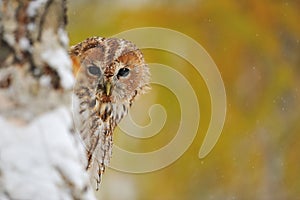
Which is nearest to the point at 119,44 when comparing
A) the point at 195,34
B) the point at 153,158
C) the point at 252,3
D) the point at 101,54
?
the point at 101,54

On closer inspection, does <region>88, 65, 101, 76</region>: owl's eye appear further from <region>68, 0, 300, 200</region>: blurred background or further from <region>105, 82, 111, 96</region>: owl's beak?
<region>68, 0, 300, 200</region>: blurred background

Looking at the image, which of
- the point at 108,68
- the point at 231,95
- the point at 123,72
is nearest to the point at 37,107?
the point at 108,68

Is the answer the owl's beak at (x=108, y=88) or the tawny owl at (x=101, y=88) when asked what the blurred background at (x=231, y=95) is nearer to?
the tawny owl at (x=101, y=88)

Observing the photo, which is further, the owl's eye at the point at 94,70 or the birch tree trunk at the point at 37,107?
the owl's eye at the point at 94,70

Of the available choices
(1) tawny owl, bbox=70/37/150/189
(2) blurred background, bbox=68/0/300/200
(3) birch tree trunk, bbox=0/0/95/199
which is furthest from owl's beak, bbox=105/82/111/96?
(2) blurred background, bbox=68/0/300/200

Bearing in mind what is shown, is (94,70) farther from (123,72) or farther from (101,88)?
(123,72)

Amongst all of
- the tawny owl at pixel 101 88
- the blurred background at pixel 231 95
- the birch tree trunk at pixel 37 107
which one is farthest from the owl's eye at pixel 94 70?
the blurred background at pixel 231 95

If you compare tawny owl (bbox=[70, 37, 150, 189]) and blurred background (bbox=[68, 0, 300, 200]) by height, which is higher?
blurred background (bbox=[68, 0, 300, 200])
